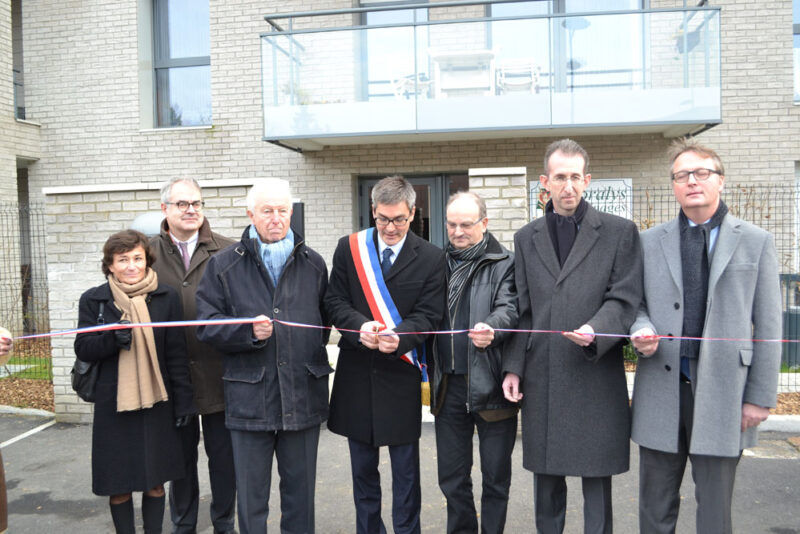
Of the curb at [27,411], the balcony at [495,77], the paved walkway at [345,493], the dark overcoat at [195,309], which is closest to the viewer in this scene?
the dark overcoat at [195,309]

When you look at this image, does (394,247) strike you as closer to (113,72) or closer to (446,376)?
(446,376)

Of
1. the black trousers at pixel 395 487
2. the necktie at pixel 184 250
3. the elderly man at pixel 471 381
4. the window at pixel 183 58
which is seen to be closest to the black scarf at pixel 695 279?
the elderly man at pixel 471 381

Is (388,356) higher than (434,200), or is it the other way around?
(434,200)

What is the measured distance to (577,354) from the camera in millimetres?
3135

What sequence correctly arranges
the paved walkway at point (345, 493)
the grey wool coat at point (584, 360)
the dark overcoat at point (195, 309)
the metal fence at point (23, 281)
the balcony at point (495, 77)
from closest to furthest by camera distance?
the grey wool coat at point (584, 360), the dark overcoat at point (195, 309), the paved walkway at point (345, 493), the balcony at point (495, 77), the metal fence at point (23, 281)

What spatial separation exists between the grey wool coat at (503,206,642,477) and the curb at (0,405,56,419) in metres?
6.08

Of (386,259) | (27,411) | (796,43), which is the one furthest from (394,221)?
(796,43)

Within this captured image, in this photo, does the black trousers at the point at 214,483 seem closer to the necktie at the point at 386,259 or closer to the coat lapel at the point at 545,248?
the necktie at the point at 386,259

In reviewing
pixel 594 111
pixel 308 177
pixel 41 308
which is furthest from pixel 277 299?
pixel 41 308

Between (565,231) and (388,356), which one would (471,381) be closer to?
(388,356)

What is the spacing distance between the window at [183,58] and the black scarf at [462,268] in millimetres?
9726

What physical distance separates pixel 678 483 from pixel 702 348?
2.32 feet

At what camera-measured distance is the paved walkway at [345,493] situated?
4.26 m

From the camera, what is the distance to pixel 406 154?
1087 centimetres
